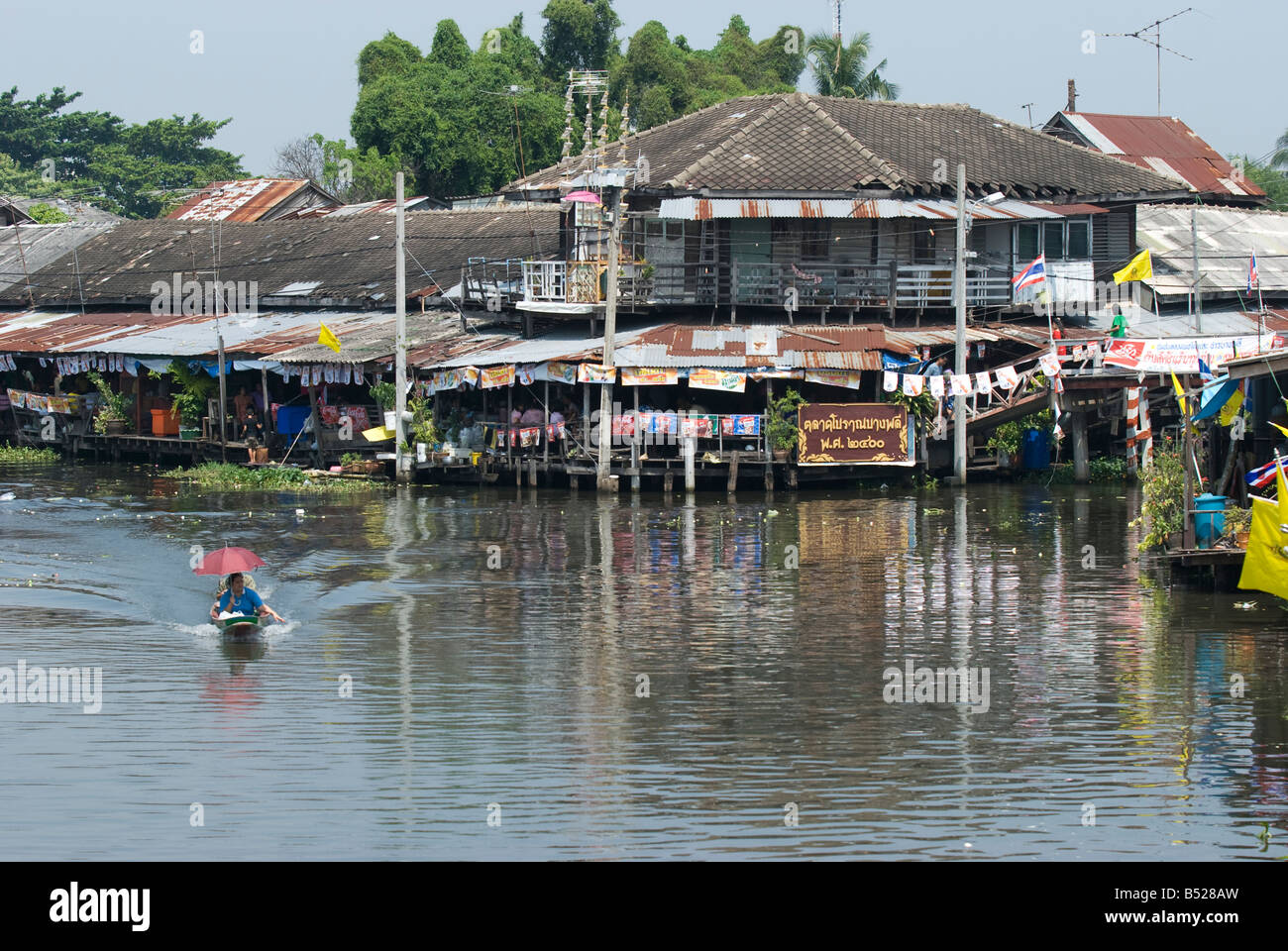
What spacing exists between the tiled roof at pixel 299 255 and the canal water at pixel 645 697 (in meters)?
15.1

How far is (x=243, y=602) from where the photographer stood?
64.6ft

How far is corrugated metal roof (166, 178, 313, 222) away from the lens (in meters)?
57.2

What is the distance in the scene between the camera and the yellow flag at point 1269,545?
18.0 metres

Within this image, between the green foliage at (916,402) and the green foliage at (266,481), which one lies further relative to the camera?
the green foliage at (266,481)

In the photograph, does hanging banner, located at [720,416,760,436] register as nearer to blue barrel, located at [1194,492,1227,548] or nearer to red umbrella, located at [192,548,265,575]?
blue barrel, located at [1194,492,1227,548]

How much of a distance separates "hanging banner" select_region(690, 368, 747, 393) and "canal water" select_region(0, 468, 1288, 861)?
3716 millimetres

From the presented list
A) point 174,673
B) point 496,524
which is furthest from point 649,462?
point 174,673

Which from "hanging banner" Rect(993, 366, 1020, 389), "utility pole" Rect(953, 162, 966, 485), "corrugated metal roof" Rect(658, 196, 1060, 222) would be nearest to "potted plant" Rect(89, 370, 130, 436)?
"corrugated metal roof" Rect(658, 196, 1060, 222)

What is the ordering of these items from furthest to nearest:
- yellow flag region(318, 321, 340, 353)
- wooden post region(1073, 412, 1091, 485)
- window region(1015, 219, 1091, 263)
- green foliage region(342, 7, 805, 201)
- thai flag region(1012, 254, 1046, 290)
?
green foliage region(342, 7, 805, 201)
window region(1015, 219, 1091, 263)
yellow flag region(318, 321, 340, 353)
wooden post region(1073, 412, 1091, 485)
thai flag region(1012, 254, 1046, 290)

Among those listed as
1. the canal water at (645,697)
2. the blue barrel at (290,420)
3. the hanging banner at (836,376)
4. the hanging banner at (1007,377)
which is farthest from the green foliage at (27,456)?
the hanging banner at (1007,377)

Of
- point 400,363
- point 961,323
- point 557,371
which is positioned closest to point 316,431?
point 400,363

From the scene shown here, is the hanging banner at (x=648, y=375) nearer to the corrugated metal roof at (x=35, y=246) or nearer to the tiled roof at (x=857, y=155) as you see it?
the tiled roof at (x=857, y=155)

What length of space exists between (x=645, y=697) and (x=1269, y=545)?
7518mm

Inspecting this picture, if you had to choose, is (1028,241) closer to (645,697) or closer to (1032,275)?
(1032,275)
